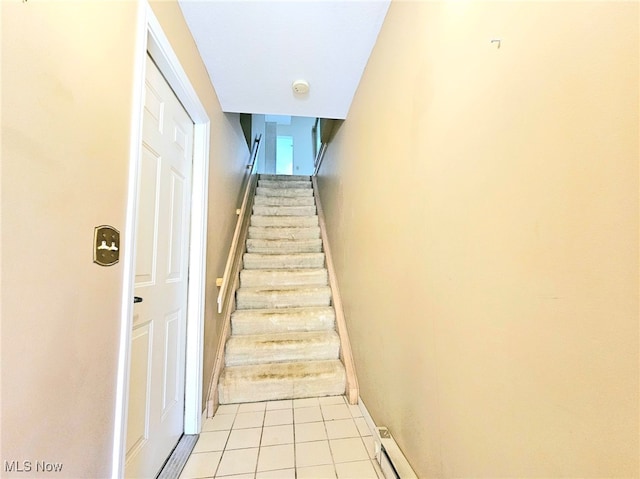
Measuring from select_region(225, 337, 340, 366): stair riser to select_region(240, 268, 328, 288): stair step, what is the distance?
67 cm

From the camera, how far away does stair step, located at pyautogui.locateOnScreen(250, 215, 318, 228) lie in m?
3.78

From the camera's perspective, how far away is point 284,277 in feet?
9.62

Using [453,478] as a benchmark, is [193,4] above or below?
above

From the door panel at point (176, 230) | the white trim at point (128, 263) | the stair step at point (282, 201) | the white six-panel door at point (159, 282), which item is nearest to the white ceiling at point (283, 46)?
the white six-panel door at point (159, 282)

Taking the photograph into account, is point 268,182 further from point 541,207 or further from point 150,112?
point 541,207

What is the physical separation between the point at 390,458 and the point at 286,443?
64 centimetres

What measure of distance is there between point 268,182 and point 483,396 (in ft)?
14.1

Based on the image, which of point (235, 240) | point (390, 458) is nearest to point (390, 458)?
point (390, 458)

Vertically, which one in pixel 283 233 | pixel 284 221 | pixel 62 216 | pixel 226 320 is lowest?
pixel 226 320

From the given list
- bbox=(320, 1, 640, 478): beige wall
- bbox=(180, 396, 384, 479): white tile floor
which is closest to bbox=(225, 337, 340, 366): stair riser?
bbox=(180, 396, 384, 479): white tile floor

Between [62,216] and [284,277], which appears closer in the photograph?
[62,216]

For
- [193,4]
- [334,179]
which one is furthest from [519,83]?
[334,179]

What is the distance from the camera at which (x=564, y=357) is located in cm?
55

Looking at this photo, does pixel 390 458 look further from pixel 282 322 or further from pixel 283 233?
pixel 283 233
